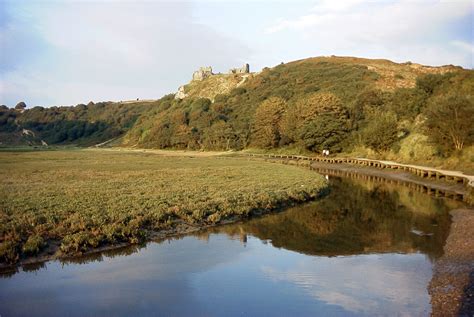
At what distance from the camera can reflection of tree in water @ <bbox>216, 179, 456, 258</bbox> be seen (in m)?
17.6

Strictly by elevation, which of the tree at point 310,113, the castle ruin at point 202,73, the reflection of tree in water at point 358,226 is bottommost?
the reflection of tree in water at point 358,226

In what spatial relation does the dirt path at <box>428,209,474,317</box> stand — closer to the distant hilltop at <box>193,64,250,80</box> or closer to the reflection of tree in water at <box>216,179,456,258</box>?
the reflection of tree in water at <box>216,179,456,258</box>

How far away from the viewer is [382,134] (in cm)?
5859

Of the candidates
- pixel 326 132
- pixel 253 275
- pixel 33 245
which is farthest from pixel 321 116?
pixel 33 245

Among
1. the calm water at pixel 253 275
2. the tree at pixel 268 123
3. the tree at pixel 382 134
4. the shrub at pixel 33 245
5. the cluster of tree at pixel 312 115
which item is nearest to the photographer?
the calm water at pixel 253 275

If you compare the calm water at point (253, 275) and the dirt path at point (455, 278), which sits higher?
the dirt path at point (455, 278)

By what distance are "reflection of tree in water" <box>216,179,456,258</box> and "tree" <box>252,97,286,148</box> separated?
52.0 metres

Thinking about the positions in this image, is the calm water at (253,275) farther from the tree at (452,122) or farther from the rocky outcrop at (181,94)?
the rocky outcrop at (181,94)

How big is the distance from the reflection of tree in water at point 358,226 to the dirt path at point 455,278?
26.8 inches

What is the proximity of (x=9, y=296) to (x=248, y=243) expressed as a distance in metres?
9.38

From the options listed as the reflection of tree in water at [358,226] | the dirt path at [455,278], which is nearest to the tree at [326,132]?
the reflection of tree in water at [358,226]

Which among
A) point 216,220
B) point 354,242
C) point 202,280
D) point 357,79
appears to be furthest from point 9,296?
point 357,79

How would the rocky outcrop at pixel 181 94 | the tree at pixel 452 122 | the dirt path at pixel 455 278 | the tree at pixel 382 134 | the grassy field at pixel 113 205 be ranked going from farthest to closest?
1. the rocky outcrop at pixel 181 94
2. the tree at pixel 382 134
3. the tree at pixel 452 122
4. the grassy field at pixel 113 205
5. the dirt path at pixel 455 278

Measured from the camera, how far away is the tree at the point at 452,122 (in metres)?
42.2
